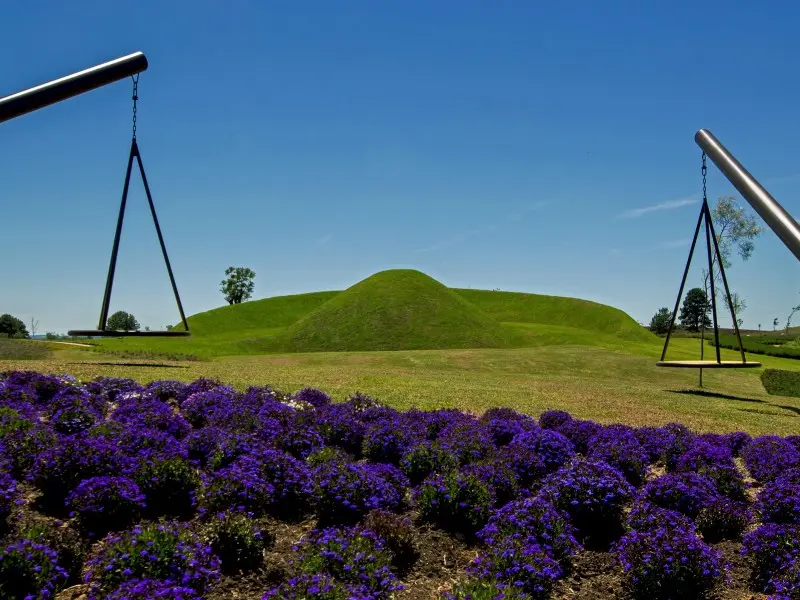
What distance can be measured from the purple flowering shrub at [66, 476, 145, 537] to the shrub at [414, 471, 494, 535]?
12.6 feet

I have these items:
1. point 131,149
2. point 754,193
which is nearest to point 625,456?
point 754,193

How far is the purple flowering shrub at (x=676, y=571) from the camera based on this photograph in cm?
657

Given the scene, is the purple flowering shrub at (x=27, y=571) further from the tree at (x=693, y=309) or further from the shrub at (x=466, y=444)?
the tree at (x=693, y=309)

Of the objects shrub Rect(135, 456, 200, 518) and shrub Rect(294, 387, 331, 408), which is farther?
shrub Rect(294, 387, 331, 408)

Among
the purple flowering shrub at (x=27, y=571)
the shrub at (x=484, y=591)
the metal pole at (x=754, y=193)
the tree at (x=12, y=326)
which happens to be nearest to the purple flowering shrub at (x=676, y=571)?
the shrub at (x=484, y=591)

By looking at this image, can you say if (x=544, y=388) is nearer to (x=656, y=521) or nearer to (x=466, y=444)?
(x=466, y=444)

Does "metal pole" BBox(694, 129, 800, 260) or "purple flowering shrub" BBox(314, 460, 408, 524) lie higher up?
"metal pole" BBox(694, 129, 800, 260)

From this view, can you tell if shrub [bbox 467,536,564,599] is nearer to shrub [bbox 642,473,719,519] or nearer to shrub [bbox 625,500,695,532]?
shrub [bbox 625,500,695,532]

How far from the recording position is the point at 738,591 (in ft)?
23.0

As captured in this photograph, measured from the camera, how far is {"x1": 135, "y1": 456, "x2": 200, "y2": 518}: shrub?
8211mm

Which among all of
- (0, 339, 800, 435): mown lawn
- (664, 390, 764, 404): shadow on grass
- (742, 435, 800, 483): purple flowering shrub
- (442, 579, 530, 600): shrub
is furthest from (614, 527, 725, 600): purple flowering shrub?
(664, 390, 764, 404): shadow on grass

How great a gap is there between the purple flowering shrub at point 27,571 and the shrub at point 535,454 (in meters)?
6.68

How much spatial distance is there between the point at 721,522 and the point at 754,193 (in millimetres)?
5276

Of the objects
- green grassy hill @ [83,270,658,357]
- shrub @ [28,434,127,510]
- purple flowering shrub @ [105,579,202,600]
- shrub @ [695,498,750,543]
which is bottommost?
shrub @ [695,498,750,543]
